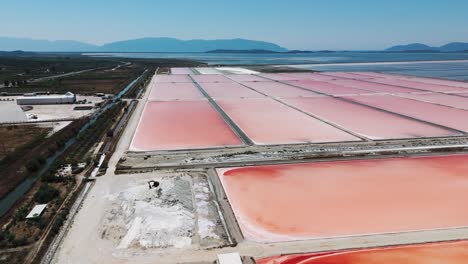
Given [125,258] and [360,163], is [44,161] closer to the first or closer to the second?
[125,258]

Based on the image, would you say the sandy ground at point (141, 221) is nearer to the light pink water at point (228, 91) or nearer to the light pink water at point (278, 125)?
the light pink water at point (278, 125)

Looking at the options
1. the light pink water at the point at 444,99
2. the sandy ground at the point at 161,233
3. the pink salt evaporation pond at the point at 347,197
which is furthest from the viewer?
the light pink water at the point at 444,99

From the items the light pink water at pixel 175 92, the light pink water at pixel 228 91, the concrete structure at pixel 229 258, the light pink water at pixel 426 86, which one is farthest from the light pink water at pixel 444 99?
the concrete structure at pixel 229 258

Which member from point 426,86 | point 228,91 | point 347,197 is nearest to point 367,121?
point 347,197

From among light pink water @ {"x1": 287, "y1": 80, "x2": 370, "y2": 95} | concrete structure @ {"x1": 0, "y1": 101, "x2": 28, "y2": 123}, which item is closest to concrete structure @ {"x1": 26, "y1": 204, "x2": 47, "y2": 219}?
concrete structure @ {"x1": 0, "y1": 101, "x2": 28, "y2": 123}

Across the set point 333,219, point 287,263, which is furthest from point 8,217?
point 333,219

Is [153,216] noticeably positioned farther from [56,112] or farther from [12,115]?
[56,112]
